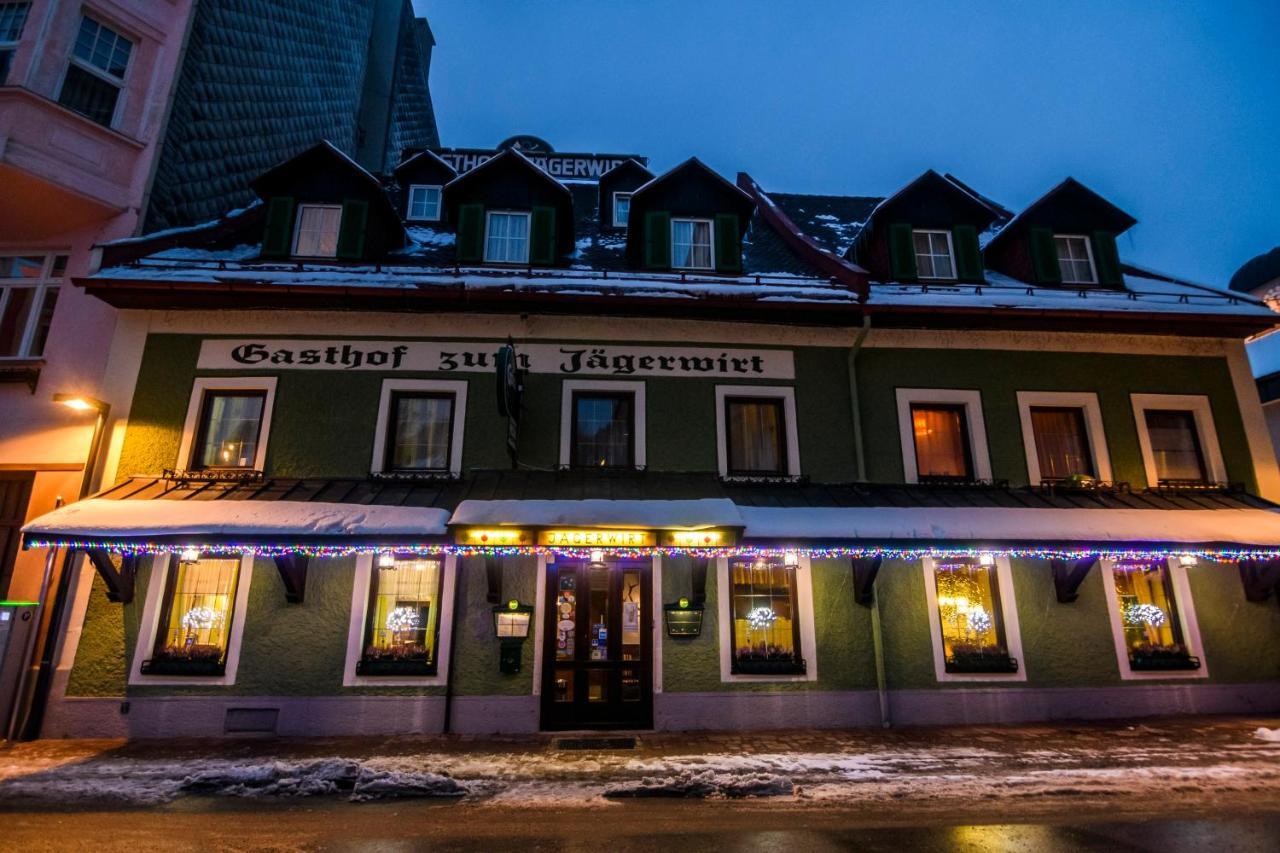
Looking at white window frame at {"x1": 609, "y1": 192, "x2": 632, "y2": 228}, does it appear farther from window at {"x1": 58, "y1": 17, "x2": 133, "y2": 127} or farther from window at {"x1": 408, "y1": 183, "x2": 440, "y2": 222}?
window at {"x1": 58, "y1": 17, "x2": 133, "y2": 127}

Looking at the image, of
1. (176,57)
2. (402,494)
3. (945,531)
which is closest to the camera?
(945,531)

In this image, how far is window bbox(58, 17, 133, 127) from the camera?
10.5 m

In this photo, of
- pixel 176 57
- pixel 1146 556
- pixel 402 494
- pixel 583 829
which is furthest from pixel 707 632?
pixel 176 57

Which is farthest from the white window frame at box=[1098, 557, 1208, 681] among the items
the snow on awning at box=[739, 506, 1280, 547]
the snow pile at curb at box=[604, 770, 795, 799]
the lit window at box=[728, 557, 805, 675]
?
the snow pile at curb at box=[604, 770, 795, 799]

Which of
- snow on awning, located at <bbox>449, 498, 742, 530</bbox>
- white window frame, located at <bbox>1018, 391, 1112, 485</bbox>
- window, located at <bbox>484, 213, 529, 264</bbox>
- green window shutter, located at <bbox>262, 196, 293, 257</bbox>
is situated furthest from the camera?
window, located at <bbox>484, 213, 529, 264</bbox>

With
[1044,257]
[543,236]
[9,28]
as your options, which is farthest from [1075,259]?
[9,28]

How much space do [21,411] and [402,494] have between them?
6564 mm

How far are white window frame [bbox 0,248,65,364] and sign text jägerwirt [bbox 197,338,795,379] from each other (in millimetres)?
2882

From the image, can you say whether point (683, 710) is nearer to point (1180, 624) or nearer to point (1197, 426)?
point (1180, 624)

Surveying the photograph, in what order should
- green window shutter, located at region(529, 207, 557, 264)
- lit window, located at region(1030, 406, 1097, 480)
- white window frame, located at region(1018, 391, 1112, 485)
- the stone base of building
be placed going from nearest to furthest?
1. the stone base of building
2. white window frame, located at region(1018, 391, 1112, 485)
3. lit window, located at region(1030, 406, 1097, 480)
4. green window shutter, located at region(529, 207, 557, 264)

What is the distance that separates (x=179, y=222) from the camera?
12.0 meters

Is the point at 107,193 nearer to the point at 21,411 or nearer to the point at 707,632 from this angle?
the point at 21,411

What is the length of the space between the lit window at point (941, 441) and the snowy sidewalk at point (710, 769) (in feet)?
13.8

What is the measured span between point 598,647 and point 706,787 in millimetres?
3158
